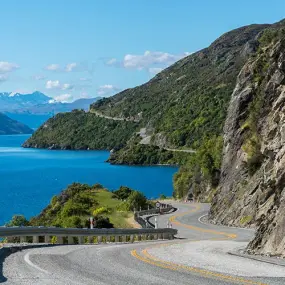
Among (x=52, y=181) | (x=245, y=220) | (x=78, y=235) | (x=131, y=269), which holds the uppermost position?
(x=131, y=269)

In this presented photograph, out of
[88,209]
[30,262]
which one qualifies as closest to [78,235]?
[30,262]

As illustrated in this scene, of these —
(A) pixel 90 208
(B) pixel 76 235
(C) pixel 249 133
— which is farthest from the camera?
(A) pixel 90 208

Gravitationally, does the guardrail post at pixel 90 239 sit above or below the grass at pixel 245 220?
above

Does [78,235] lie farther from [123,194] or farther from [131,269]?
[123,194]

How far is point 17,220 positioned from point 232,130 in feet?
84.2

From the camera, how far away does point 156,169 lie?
190m

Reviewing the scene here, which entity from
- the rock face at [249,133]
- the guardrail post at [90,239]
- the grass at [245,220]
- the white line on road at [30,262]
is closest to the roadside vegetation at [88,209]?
the rock face at [249,133]

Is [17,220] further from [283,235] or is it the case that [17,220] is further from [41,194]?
[41,194]

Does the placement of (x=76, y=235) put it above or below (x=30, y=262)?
below

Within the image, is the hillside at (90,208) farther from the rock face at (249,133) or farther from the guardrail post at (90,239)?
the guardrail post at (90,239)

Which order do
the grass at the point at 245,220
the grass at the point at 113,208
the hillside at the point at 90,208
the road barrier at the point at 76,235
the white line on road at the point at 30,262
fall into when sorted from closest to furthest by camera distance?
1. the white line on road at the point at 30,262
2. the road barrier at the point at 76,235
3. the grass at the point at 245,220
4. the hillside at the point at 90,208
5. the grass at the point at 113,208

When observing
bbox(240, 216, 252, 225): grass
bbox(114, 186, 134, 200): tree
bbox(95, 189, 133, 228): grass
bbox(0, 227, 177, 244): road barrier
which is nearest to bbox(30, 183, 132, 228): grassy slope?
bbox(95, 189, 133, 228): grass

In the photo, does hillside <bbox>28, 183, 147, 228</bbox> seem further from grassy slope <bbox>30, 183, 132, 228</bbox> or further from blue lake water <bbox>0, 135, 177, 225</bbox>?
blue lake water <bbox>0, 135, 177, 225</bbox>

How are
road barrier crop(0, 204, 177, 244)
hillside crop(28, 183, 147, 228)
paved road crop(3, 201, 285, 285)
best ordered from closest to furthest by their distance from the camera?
paved road crop(3, 201, 285, 285) < road barrier crop(0, 204, 177, 244) < hillside crop(28, 183, 147, 228)
